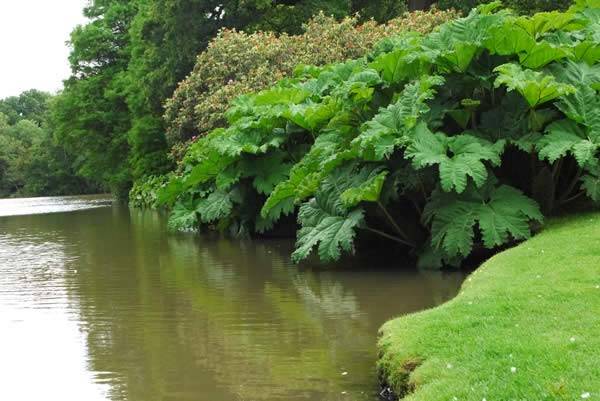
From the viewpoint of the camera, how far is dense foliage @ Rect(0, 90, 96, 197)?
291ft

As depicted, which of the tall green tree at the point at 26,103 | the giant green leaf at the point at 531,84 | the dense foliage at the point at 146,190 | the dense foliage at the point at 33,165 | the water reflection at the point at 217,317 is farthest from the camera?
the tall green tree at the point at 26,103

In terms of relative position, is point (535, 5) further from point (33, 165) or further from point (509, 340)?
point (33, 165)

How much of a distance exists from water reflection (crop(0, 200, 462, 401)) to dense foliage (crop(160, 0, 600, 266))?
29.2 inches

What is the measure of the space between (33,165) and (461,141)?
89635mm

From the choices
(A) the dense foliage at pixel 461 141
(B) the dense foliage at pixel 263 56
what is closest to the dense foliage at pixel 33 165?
(B) the dense foliage at pixel 263 56

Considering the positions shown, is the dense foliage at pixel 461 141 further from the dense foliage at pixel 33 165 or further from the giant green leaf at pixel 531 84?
the dense foliage at pixel 33 165

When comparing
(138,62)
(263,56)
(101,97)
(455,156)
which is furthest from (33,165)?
(455,156)

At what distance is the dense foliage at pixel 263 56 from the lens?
20766mm

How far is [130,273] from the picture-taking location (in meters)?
11.3

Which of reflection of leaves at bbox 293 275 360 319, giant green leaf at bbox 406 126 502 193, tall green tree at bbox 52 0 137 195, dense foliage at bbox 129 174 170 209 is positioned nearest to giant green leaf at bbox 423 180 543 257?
giant green leaf at bbox 406 126 502 193

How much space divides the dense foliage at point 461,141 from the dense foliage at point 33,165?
76483mm

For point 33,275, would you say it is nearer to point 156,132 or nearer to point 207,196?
point 207,196

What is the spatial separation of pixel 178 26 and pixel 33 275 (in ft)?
69.6

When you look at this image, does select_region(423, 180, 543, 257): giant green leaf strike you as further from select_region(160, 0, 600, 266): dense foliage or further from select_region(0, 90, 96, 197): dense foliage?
select_region(0, 90, 96, 197): dense foliage
